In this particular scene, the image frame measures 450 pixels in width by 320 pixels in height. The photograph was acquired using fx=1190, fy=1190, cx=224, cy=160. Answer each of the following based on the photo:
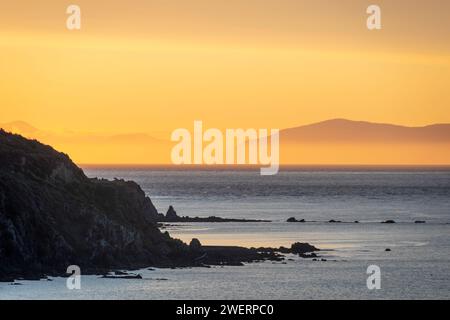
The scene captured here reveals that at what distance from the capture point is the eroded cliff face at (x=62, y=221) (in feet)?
295

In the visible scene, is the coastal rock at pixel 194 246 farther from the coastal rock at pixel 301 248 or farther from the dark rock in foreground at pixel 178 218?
the dark rock in foreground at pixel 178 218

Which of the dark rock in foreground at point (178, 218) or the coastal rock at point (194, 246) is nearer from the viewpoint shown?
the coastal rock at point (194, 246)

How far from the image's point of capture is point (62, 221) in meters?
97.5

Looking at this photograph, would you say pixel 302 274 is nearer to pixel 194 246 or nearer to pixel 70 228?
Result: pixel 194 246

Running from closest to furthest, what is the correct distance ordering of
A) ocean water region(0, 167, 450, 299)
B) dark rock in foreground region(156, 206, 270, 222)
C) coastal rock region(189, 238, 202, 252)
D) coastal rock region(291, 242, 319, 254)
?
ocean water region(0, 167, 450, 299) < coastal rock region(189, 238, 202, 252) < coastal rock region(291, 242, 319, 254) < dark rock in foreground region(156, 206, 270, 222)

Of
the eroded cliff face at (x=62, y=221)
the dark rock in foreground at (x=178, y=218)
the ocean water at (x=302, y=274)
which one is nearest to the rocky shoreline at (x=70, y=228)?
the eroded cliff face at (x=62, y=221)

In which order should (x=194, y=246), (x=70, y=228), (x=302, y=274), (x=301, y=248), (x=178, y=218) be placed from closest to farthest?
1. (x=70, y=228)
2. (x=302, y=274)
3. (x=194, y=246)
4. (x=301, y=248)
5. (x=178, y=218)

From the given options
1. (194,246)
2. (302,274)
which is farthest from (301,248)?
(302,274)

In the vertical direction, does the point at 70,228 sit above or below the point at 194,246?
above

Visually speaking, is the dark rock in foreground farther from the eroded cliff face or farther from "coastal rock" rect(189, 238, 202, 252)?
"coastal rock" rect(189, 238, 202, 252)

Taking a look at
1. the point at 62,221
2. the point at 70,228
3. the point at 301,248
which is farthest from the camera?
the point at 301,248

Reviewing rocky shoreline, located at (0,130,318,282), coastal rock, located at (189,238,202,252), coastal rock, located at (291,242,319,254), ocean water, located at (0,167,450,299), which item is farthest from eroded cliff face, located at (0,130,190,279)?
coastal rock, located at (291,242,319,254)

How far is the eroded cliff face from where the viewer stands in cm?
8988

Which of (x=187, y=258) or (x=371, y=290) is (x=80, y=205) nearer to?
(x=187, y=258)
